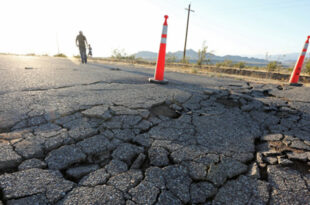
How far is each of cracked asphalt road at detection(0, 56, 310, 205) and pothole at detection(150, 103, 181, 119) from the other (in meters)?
0.02

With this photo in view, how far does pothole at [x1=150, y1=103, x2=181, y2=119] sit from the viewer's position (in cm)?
239

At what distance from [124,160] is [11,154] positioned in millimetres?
897

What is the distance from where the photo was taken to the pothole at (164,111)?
2.39 meters

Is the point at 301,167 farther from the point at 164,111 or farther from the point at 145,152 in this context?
the point at 164,111

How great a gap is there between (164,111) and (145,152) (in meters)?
1.00

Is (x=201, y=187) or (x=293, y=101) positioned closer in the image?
(x=201, y=187)

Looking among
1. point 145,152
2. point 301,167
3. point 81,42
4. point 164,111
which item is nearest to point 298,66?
point 301,167

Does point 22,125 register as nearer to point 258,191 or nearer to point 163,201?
point 163,201

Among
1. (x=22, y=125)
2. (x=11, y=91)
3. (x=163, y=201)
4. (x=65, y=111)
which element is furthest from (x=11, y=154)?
(x=11, y=91)

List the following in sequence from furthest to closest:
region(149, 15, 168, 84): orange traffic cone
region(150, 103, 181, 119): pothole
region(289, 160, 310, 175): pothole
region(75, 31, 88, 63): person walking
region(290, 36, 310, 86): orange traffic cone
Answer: region(75, 31, 88, 63): person walking, region(290, 36, 310, 86): orange traffic cone, region(149, 15, 168, 84): orange traffic cone, region(150, 103, 181, 119): pothole, region(289, 160, 310, 175): pothole

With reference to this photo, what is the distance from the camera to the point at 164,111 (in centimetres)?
250

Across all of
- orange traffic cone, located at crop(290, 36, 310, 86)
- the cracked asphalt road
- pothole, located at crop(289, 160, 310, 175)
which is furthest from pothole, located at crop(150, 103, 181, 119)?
orange traffic cone, located at crop(290, 36, 310, 86)

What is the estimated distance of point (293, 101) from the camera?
3209mm

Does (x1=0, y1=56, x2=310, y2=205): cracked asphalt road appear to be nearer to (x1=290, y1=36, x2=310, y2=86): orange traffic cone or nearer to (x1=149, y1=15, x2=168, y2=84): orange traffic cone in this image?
(x1=149, y1=15, x2=168, y2=84): orange traffic cone
